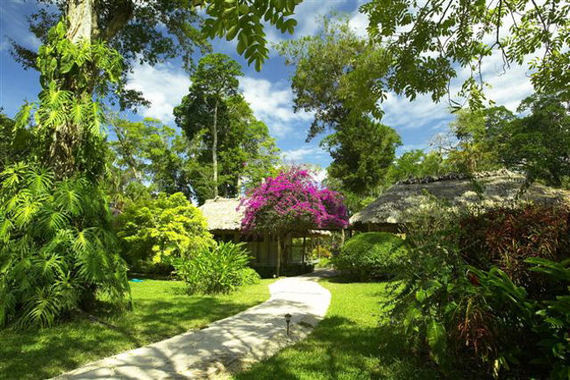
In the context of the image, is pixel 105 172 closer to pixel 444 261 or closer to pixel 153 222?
pixel 444 261

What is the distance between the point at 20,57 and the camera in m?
11.2

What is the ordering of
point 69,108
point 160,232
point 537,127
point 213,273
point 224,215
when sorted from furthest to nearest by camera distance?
point 537,127, point 224,215, point 160,232, point 213,273, point 69,108

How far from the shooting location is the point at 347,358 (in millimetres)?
4180

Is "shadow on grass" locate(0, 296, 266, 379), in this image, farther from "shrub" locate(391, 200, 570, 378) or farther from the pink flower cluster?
the pink flower cluster

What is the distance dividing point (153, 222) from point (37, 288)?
9.63m

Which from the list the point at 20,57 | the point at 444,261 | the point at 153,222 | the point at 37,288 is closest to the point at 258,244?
the point at 153,222

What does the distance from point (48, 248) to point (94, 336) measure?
160cm

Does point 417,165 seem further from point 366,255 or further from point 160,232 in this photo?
point 160,232

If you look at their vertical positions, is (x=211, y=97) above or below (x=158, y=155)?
above

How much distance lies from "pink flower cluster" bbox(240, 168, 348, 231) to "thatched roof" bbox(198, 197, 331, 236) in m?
1.55

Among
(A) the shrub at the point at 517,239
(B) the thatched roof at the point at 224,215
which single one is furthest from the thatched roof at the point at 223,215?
(A) the shrub at the point at 517,239

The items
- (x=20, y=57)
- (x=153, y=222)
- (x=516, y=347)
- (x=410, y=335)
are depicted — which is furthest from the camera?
(x=153, y=222)

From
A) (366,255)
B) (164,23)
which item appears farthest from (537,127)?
(164,23)

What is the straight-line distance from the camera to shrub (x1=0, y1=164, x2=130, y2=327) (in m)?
5.12
